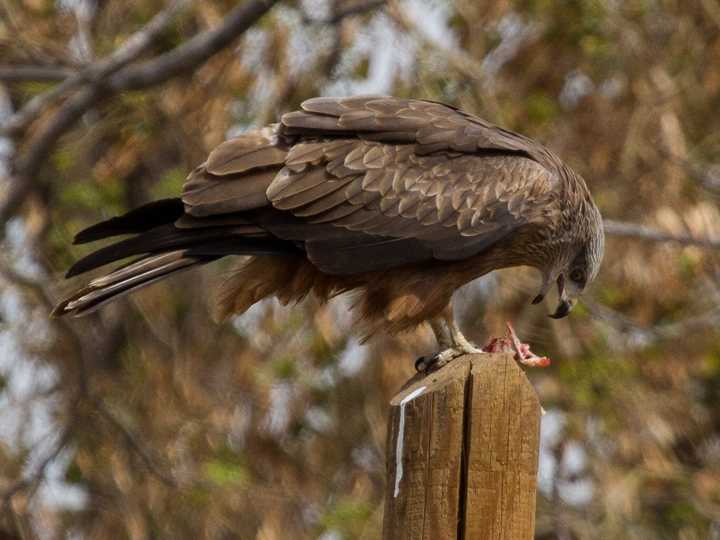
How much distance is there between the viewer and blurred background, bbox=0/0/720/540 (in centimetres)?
920

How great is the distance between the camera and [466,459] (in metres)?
3.79

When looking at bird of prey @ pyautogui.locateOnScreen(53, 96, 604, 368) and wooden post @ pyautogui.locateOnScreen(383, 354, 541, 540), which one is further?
bird of prey @ pyautogui.locateOnScreen(53, 96, 604, 368)

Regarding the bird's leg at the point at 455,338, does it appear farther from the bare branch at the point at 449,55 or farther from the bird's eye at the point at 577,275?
the bare branch at the point at 449,55

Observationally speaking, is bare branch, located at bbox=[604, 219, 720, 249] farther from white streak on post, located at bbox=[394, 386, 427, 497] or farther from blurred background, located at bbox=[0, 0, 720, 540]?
white streak on post, located at bbox=[394, 386, 427, 497]

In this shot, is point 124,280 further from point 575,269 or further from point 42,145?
point 42,145

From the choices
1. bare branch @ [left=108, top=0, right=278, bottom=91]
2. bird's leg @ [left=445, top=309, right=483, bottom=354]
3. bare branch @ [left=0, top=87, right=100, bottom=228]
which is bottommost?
bird's leg @ [left=445, top=309, right=483, bottom=354]

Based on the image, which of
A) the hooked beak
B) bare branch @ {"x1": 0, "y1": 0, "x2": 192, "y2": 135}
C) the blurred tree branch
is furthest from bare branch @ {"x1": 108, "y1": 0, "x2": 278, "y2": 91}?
the hooked beak

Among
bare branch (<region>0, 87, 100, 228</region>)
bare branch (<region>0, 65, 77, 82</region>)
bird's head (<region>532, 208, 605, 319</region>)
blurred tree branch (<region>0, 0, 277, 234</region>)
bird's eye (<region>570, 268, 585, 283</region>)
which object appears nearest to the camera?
bird's head (<region>532, 208, 605, 319</region>)

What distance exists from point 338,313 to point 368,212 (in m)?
3.78

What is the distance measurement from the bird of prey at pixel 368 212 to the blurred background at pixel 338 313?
319cm

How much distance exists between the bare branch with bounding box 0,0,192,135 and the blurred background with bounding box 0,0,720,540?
263 millimetres

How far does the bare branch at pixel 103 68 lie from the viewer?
8414 millimetres

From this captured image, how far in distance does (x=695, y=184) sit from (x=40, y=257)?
454 centimetres

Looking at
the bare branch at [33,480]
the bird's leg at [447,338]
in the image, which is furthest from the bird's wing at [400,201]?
the bare branch at [33,480]
